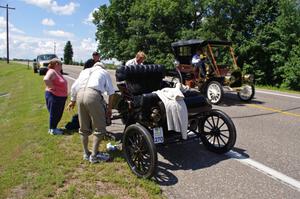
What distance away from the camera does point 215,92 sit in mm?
11508

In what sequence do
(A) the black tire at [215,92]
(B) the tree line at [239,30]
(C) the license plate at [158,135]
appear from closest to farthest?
(C) the license plate at [158,135], (A) the black tire at [215,92], (B) the tree line at [239,30]

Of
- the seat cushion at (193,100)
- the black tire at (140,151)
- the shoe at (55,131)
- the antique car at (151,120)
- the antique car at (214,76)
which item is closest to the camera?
the black tire at (140,151)

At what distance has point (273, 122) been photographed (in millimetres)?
8430

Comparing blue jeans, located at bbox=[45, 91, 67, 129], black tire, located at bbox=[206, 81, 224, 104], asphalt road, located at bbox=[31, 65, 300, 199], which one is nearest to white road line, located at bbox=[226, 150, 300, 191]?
asphalt road, located at bbox=[31, 65, 300, 199]

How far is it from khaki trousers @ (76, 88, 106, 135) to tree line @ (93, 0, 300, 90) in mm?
18273

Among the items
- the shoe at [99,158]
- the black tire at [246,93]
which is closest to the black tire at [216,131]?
the shoe at [99,158]

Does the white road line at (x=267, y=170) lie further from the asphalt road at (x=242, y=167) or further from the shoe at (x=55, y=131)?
the shoe at (x=55, y=131)

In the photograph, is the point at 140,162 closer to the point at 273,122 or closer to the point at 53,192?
the point at 53,192

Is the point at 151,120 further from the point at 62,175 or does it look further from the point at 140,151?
the point at 62,175

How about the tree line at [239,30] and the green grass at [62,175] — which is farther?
the tree line at [239,30]

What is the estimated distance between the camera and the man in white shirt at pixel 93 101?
5059 millimetres

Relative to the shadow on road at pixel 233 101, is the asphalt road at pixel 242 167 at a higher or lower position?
lower

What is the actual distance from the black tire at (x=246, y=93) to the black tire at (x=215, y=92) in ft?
3.85

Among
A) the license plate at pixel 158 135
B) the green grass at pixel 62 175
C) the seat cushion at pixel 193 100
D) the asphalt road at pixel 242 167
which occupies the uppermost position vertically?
the seat cushion at pixel 193 100
